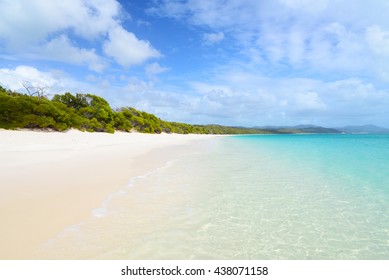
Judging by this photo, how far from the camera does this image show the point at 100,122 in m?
45.5

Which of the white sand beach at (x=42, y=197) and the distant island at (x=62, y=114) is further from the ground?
the distant island at (x=62, y=114)

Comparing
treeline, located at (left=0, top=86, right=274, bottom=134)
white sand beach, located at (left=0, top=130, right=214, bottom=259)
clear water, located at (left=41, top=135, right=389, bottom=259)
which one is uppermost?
treeline, located at (left=0, top=86, right=274, bottom=134)

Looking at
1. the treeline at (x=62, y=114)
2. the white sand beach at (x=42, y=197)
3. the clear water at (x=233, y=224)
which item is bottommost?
the clear water at (x=233, y=224)

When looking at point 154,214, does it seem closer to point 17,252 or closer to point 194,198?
point 194,198

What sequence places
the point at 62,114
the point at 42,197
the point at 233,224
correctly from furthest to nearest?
the point at 62,114 < the point at 42,197 < the point at 233,224

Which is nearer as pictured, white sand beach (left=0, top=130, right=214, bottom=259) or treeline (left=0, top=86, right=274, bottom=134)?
white sand beach (left=0, top=130, right=214, bottom=259)

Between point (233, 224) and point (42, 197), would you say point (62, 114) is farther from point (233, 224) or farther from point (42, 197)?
point (233, 224)

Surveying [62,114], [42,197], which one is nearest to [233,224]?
[42,197]

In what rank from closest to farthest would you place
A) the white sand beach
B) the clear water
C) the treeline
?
the clear water, the white sand beach, the treeline

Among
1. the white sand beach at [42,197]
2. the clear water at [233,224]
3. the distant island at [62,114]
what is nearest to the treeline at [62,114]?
the distant island at [62,114]

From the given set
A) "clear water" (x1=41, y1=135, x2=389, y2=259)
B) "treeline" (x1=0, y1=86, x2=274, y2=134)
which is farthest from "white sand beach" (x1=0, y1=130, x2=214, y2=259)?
"treeline" (x1=0, y1=86, x2=274, y2=134)

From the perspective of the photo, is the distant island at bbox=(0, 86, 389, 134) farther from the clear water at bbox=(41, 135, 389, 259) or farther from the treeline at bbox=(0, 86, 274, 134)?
the clear water at bbox=(41, 135, 389, 259)

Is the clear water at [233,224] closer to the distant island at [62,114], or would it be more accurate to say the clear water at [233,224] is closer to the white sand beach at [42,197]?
the white sand beach at [42,197]

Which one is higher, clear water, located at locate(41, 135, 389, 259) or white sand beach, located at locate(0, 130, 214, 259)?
white sand beach, located at locate(0, 130, 214, 259)
